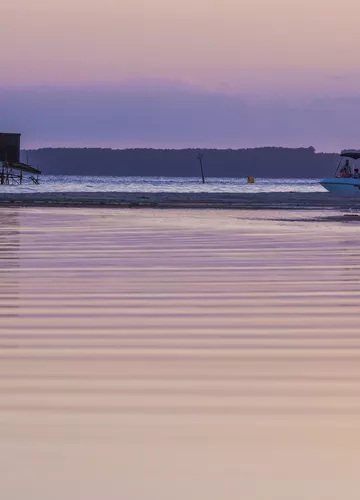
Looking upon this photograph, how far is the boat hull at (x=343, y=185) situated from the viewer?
72938mm

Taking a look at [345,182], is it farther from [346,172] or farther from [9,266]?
[9,266]

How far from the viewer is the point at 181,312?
1159cm

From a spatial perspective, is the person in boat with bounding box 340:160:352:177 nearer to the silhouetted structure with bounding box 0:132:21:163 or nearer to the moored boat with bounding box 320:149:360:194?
the moored boat with bounding box 320:149:360:194

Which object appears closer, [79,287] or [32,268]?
[79,287]

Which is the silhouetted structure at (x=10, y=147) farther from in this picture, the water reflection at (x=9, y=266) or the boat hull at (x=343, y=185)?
the water reflection at (x=9, y=266)
